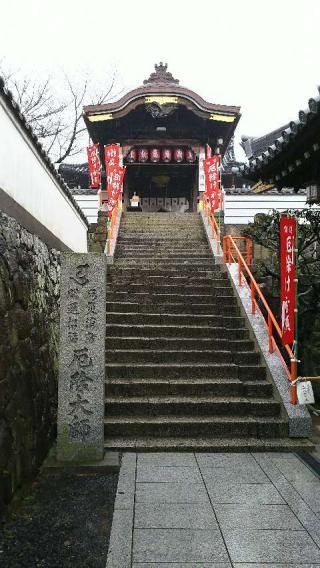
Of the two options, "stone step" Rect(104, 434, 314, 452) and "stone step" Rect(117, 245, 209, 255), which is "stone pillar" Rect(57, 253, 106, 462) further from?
"stone step" Rect(117, 245, 209, 255)

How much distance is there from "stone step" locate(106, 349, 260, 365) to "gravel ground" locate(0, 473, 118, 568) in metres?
2.58

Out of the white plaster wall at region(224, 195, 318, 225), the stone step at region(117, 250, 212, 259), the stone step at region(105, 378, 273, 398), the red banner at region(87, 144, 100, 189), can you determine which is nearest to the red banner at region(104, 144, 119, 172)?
the red banner at region(87, 144, 100, 189)

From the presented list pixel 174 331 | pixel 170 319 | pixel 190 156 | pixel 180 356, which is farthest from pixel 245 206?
pixel 180 356

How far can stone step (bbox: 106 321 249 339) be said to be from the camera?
314 inches

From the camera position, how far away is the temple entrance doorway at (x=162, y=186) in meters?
21.1

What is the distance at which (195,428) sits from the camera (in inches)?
237

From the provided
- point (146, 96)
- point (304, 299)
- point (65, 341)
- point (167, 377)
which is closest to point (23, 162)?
point (65, 341)

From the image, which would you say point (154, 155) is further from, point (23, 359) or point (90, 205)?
point (23, 359)

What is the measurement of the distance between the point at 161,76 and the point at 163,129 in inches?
254

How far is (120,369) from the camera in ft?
23.0

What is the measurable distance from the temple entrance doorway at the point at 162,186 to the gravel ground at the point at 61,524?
16.9 metres

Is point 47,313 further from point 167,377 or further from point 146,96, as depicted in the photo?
point 146,96

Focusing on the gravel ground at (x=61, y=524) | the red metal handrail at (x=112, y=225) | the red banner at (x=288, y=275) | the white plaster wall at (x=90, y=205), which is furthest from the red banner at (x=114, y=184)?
the gravel ground at (x=61, y=524)

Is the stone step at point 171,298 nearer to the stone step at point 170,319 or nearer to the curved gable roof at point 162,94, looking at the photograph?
the stone step at point 170,319
